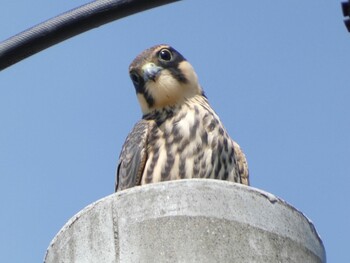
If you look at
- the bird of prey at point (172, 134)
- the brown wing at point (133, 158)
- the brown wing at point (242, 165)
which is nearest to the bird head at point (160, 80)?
the bird of prey at point (172, 134)

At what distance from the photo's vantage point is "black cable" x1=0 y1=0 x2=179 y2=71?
3.70 meters

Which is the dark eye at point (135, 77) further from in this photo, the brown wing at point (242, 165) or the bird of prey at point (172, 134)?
the brown wing at point (242, 165)

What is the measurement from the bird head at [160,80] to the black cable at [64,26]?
3.05 meters

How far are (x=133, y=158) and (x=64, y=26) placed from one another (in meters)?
2.83

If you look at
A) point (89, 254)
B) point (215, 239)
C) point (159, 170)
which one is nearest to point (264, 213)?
point (215, 239)

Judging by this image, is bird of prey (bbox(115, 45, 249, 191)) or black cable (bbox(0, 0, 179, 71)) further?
bird of prey (bbox(115, 45, 249, 191))

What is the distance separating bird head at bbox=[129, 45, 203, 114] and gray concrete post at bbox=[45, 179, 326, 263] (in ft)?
8.38

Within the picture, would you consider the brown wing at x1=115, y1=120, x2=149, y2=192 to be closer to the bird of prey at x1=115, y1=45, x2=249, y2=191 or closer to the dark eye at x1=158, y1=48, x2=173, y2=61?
the bird of prey at x1=115, y1=45, x2=249, y2=191

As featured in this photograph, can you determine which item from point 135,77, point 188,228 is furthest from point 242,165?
point 188,228

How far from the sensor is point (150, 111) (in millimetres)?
6867

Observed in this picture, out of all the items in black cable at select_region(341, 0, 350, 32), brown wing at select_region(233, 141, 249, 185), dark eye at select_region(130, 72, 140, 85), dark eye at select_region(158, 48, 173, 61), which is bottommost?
brown wing at select_region(233, 141, 249, 185)

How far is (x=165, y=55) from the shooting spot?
7086mm

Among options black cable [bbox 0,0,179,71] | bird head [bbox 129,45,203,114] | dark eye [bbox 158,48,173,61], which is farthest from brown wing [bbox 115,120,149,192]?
black cable [bbox 0,0,179,71]

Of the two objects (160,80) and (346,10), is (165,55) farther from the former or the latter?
(346,10)
